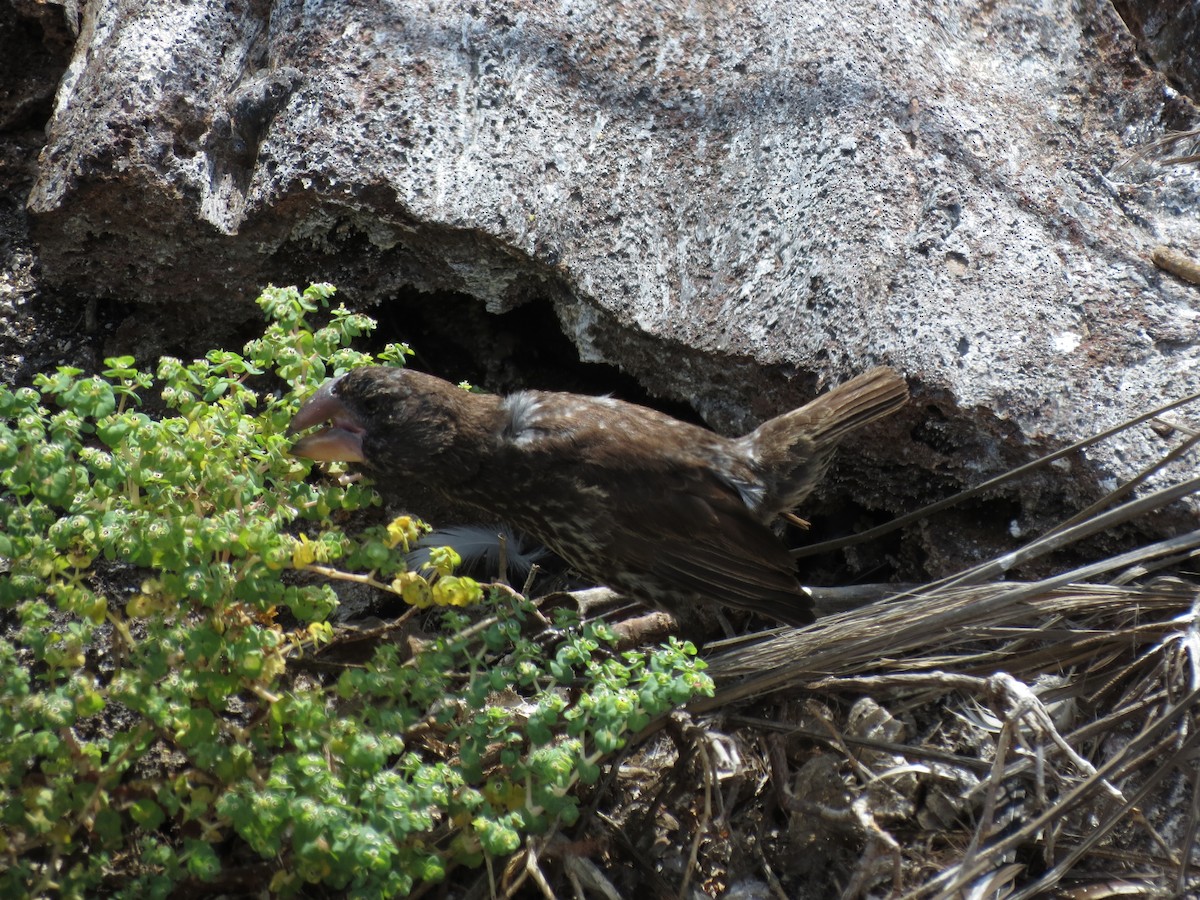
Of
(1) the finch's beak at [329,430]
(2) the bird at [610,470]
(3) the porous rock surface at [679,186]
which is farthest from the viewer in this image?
(2) the bird at [610,470]

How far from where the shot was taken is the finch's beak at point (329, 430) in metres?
2.83

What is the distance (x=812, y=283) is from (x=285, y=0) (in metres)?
1.73

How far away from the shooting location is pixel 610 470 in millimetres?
3115

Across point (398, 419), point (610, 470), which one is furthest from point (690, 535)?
point (398, 419)

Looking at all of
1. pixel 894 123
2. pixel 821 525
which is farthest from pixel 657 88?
pixel 821 525

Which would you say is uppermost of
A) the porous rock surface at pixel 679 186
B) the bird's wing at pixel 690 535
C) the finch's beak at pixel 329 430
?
the porous rock surface at pixel 679 186

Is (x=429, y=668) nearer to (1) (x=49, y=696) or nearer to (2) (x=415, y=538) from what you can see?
(2) (x=415, y=538)

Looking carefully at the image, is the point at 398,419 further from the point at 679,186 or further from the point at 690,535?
the point at 679,186

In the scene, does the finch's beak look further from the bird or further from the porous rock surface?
the porous rock surface

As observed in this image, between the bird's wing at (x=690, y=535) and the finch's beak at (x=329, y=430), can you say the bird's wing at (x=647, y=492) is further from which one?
the finch's beak at (x=329, y=430)

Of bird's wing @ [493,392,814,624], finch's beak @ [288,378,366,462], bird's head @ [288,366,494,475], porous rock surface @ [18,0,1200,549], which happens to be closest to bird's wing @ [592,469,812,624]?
bird's wing @ [493,392,814,624]

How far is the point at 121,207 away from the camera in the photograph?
122 inches

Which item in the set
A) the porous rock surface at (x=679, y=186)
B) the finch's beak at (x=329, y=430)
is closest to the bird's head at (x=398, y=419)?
the finch's beak at (x=329, y=430)

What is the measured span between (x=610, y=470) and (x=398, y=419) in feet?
1.90
